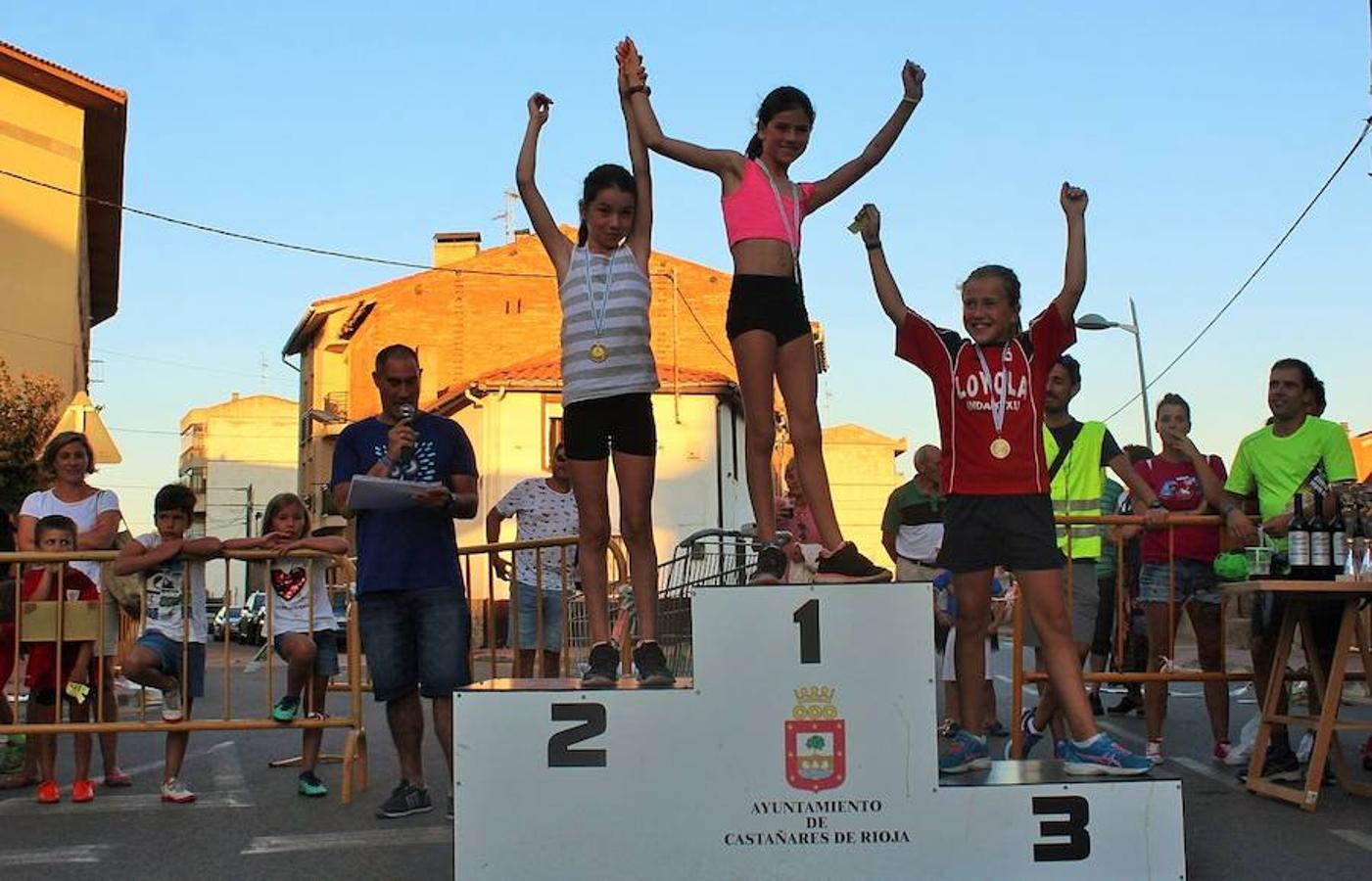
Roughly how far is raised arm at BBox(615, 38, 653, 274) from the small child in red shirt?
388 centimetres

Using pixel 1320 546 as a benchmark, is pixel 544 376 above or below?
above

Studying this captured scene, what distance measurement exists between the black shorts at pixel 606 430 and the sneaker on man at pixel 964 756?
1.57m

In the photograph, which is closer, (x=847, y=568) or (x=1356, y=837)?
(x=847, y=568)

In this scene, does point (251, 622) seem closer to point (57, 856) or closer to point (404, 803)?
point (404, 803)

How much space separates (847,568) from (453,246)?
50.4m

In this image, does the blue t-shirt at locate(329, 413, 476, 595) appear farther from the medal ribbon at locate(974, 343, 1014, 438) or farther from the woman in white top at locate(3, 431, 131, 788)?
the medal ribbon at locate(974, 343, 1014, 438)

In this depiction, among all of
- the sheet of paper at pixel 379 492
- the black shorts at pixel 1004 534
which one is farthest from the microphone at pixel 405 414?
the black shorts at pixel 1004 534

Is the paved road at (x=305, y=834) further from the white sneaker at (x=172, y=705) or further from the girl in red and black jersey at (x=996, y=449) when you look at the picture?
the girl in red and black jersey at (x=996, y=449)

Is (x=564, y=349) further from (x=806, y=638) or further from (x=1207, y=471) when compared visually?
(x=1207, y=471)

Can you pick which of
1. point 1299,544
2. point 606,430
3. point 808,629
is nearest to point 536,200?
point 606,430

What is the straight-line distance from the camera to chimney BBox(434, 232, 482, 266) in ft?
179

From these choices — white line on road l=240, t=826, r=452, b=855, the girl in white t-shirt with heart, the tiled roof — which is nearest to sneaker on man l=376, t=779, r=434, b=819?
white line on road l=240, t=826, r=452, b=855

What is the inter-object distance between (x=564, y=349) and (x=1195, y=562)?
4.28m

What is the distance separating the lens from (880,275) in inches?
255
